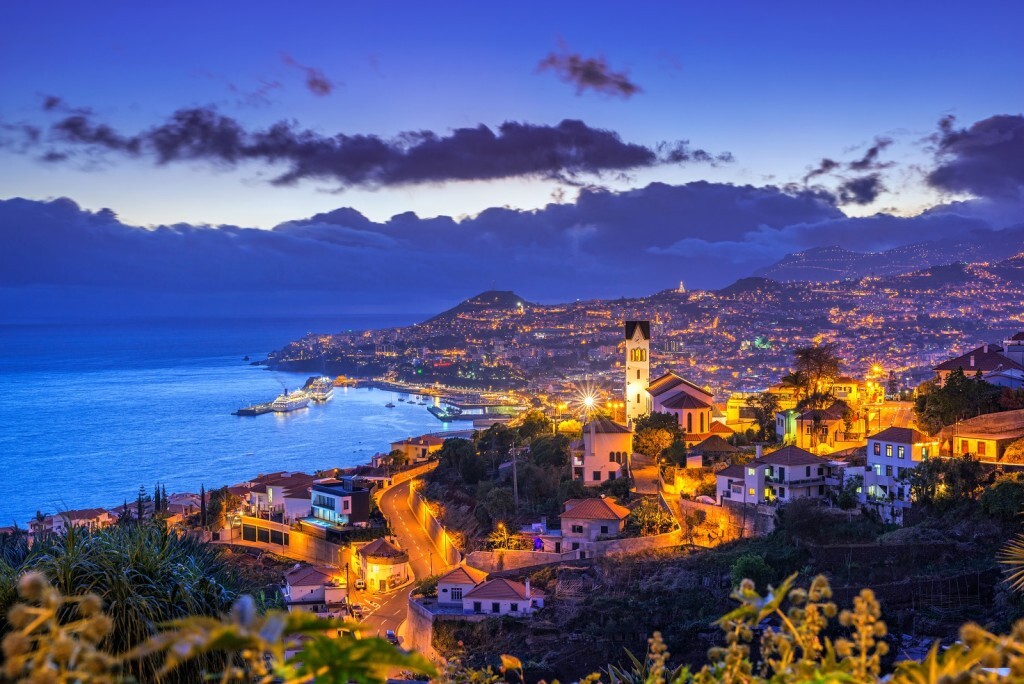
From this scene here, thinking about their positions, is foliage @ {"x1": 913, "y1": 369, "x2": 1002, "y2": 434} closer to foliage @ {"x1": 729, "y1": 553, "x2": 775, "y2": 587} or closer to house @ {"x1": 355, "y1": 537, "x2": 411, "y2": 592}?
foliage @ {"x1": 729, "y1": 553, "x2": 775, "y2": 587}

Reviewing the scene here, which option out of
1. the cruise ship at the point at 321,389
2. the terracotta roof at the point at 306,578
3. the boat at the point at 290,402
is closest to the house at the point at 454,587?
the terracotta roof at the point at 306,578

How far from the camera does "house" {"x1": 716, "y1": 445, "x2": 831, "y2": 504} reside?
16516 mm

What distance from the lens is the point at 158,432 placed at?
200 ft

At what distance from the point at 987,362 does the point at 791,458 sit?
8.50 metres

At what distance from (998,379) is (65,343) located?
18823cm

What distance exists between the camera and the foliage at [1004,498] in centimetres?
1362

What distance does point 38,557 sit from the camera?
4.26 meters

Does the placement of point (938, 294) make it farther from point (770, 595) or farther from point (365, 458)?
point (770, 595)

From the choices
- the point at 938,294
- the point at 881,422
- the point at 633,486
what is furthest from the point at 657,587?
the point at 938,294

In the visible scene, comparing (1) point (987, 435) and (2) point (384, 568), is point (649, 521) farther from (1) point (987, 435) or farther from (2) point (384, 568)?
(2) point (384, 568)

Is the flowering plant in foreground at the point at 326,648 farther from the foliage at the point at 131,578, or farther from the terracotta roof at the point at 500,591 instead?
the terracotta roof at the point at 500,591

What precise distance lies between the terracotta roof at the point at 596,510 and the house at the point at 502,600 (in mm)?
2505

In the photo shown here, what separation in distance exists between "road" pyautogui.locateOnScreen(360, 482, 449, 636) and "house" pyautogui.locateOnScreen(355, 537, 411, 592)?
38 cm

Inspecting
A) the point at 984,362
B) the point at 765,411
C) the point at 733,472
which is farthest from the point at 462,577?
the point at 984,362
